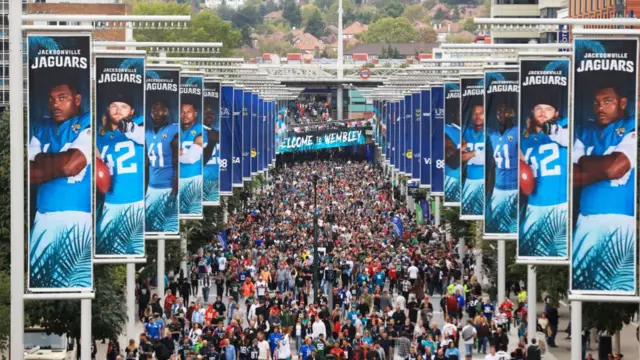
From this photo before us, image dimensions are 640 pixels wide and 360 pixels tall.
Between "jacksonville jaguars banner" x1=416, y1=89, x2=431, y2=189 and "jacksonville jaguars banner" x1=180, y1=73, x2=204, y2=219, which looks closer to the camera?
"jacksonville jaguars banner" x1=180, y1=73, x2=204, y2=219

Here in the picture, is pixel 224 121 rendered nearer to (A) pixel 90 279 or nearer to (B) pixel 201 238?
(B) pixel 201 238

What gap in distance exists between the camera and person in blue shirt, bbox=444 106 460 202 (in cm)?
5166

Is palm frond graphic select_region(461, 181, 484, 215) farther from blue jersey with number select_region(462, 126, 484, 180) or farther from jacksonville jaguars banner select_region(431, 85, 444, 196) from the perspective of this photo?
jacksonville jaguars banner select_region(431, 85, 444, 196)

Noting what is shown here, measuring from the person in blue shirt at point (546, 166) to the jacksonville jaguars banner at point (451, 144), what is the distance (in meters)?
20.5

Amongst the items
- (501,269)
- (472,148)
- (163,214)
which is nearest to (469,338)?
(163,214)

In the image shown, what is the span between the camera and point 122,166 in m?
31.1

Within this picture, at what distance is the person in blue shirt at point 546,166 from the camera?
1190 inches

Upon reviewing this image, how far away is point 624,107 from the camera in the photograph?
25.8m

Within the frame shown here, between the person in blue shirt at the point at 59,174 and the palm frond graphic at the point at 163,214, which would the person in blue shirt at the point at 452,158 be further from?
the person in blue shirt at the point at 59,174

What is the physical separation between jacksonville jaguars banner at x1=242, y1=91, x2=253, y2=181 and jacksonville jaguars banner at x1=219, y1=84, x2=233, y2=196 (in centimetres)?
816

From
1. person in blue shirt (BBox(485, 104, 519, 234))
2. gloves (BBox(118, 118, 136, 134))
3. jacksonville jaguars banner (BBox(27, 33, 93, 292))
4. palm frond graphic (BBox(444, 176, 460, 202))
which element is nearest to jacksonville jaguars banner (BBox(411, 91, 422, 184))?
palm frond graphic (BBox(444, 176, 460, 202))

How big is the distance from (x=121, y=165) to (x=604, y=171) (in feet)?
28.2

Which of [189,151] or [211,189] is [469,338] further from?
[211,189]

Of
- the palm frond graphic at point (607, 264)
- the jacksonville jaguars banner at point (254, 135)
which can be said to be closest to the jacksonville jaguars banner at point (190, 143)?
the palm frond graphic at point (607, 264)
